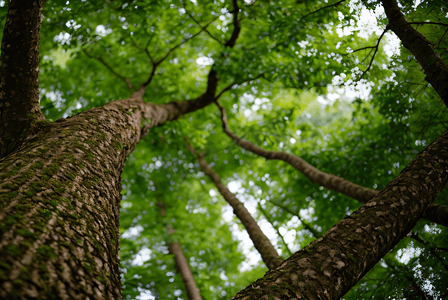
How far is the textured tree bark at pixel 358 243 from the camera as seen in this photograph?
1.67 meters

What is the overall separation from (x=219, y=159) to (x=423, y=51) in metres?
7.27

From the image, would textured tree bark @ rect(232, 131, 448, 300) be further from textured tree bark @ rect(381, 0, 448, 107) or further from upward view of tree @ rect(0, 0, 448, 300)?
textured tree bark @ rect(381, 0, 448, 107)

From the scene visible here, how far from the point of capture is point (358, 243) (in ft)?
6.51

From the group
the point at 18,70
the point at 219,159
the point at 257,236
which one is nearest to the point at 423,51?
the point at 257,236

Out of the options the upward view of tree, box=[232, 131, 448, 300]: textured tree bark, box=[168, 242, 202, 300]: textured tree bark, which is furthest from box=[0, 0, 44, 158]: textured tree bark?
box=[168, 242, 202, 300]: textured tree bark

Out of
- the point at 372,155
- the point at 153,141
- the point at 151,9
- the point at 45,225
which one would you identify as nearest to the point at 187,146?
the point at 153,141

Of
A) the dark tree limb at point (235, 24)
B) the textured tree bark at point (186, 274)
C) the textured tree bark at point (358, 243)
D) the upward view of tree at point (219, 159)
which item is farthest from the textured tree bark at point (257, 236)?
the dark tree limb at point (235, 24)

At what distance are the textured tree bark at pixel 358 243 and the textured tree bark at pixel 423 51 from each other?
2.04 ft

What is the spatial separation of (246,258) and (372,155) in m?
5.06

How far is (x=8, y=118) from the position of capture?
279 centimetres

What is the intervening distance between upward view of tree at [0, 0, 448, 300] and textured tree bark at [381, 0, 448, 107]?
15 millimetres

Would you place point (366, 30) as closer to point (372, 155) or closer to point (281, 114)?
point (372, 155)

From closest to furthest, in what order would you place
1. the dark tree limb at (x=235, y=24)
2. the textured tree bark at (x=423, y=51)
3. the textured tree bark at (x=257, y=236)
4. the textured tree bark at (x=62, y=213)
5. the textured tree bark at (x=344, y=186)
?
the textured tree bark at (x=62, y=213)
the textured tree bark at (x=344, y=186)
the textured tree bark at (x=423, y=51)
the textured tree bark at (x=257, y=236)
the dark tree limb at (x=235, y=24)

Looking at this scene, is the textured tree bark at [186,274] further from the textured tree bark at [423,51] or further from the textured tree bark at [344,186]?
the textured tree bark at [423,51]
